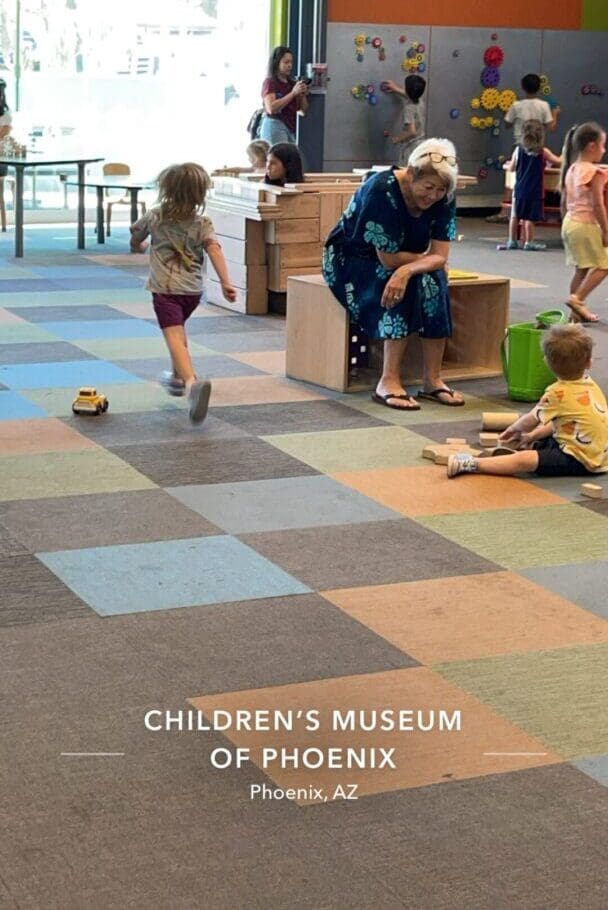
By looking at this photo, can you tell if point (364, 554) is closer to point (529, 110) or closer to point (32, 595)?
point (32, 595)

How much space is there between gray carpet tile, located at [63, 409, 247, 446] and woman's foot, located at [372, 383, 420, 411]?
779 millimetres

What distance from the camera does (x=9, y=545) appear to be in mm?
4297

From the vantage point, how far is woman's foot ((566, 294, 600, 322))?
8258mm

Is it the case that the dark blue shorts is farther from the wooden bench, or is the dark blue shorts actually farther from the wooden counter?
the wooden counter

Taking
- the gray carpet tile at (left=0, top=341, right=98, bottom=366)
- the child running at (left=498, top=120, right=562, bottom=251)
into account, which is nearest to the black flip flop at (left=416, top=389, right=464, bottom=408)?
the gray carpet tile at (left=0, top=341, right=98, bottom=366)

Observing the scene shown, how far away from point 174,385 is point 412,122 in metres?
9.46

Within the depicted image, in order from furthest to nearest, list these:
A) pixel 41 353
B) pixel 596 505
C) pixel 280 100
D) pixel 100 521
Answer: pixel 280 100
pixel 41 353
pixel 596 505
pixel 100 521

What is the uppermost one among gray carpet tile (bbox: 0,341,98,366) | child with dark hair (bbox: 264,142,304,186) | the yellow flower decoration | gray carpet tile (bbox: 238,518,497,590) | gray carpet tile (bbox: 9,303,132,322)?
the yellow flower decoration

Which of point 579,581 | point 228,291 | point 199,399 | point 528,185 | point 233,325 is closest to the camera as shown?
point 579,581

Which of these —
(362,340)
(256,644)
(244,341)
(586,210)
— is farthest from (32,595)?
(586,210)

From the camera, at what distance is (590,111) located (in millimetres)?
16344

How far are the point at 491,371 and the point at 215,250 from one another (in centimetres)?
175

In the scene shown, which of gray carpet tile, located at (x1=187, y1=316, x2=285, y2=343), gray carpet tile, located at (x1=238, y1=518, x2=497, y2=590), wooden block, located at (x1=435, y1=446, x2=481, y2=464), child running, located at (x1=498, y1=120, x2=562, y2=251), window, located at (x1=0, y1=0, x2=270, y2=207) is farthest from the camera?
window, located at (x1=0, y1=0, x2=270, y2=207)

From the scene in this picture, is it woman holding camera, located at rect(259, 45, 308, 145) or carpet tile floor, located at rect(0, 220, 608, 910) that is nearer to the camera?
carpet tile floor, located at rect(0, 220, 608, 910)
